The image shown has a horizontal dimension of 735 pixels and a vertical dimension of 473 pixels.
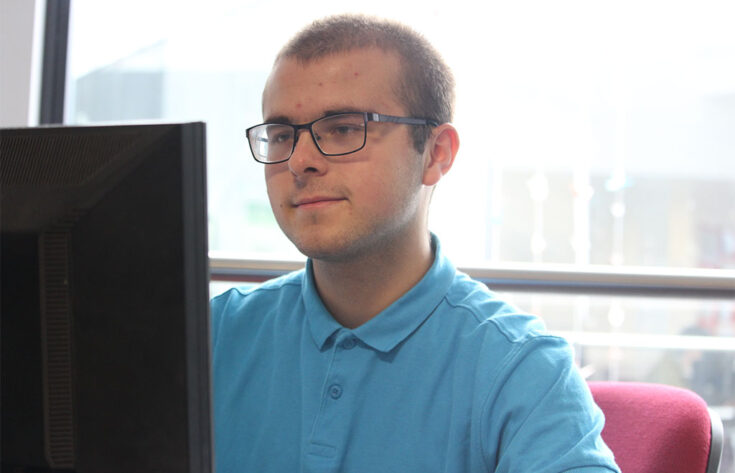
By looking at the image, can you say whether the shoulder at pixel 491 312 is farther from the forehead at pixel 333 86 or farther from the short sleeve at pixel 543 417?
the forehead at pixel 333 86

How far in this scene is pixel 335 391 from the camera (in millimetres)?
1034

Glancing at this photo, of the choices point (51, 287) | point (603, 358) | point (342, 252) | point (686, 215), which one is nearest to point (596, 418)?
point (342, 252)

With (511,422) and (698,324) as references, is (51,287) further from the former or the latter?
(698,324)

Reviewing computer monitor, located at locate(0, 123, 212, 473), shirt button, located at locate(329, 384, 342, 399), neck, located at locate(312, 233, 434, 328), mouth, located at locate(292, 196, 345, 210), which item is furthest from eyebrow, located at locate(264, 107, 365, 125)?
computer monitor, located at locate(0, 123, 212, 473)

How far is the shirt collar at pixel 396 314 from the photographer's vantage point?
1073 millimetres

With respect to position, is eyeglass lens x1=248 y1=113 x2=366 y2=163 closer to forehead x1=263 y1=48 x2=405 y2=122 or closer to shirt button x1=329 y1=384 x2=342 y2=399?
forehead x1=263 y1=48 x2=405 y2=122

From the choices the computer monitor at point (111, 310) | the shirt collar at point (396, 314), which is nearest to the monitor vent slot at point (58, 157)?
the computer monitor at point (111, 310)

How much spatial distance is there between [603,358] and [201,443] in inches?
81.1

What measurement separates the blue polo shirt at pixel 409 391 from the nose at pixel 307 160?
0.23 metres

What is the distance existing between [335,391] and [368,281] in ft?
0.67

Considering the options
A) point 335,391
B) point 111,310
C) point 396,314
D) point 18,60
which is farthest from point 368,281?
point 18,60

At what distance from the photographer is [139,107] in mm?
2662

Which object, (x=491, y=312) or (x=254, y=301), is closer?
(x=491, y=312)

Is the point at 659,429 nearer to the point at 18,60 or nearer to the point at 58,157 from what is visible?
the point at 58,157
